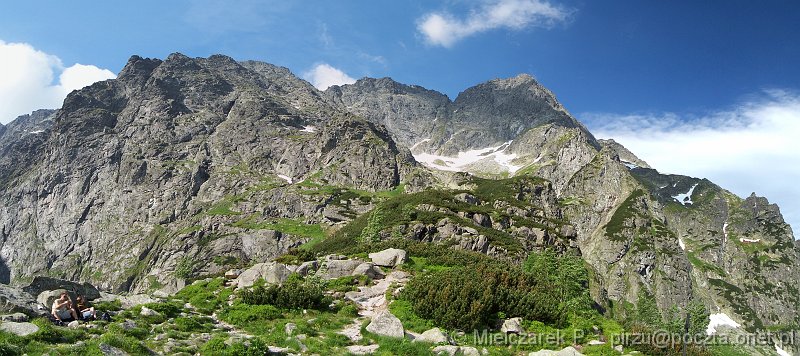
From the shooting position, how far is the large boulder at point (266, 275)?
30344mm

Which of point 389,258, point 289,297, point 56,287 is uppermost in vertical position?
point 389,258

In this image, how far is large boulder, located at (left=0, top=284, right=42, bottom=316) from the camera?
1683 cm

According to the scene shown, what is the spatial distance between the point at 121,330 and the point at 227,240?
170 m

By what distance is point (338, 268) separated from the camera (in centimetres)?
3300

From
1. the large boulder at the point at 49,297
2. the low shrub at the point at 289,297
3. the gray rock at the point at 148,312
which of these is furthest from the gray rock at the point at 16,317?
the low shrub at the point at 289,297

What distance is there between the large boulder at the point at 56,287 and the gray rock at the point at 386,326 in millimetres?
13920

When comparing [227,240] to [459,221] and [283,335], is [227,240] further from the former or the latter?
[283,335]

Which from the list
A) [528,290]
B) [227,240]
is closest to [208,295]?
[528,290]

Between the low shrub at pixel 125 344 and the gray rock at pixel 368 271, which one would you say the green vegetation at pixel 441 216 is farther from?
the low shrub at pixel 125 344

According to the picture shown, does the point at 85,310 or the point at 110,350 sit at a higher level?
Answer: the point at 85,310

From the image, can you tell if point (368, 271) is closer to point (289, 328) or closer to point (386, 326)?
point (386, 326)

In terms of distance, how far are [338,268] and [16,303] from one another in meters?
18.9

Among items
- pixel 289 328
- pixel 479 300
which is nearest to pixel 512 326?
pixel 479 300

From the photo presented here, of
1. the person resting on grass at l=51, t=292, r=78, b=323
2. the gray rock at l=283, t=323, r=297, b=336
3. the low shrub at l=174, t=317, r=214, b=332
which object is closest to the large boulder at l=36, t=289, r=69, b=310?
the person resting on grass at l=51, t=292, r=78, b=323
